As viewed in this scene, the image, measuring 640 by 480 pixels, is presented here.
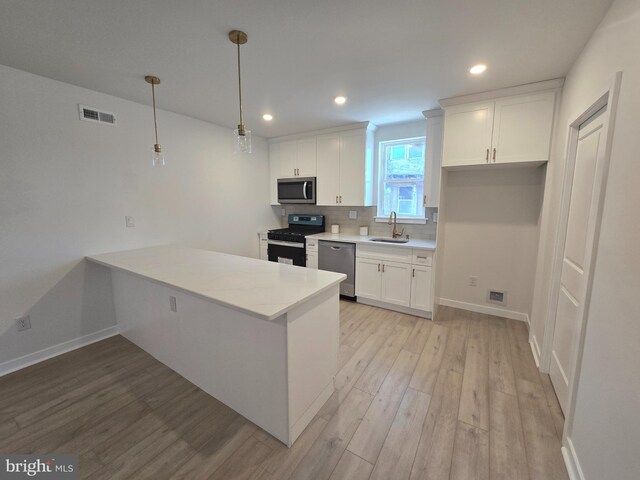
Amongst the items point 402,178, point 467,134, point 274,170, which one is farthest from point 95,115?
point 467,134

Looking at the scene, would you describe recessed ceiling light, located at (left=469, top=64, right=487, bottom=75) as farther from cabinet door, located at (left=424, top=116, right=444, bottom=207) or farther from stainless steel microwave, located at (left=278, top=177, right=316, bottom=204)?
stainless steel microwave, located at (left=278, top=177, right=316, bottom=204)

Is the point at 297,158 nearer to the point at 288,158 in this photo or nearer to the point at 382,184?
the point at 288,158

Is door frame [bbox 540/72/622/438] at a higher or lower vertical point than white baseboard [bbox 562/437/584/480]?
higher

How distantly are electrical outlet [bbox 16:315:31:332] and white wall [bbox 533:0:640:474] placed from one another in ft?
12.7

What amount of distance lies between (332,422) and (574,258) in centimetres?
198

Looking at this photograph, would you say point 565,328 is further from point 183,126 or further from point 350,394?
point 183,126

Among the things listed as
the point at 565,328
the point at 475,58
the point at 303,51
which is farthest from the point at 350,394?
the point at 475,58

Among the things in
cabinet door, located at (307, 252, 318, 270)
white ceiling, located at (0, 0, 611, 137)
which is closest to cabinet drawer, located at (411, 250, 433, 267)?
cabinet door, located at (307, 252, 318, 270)

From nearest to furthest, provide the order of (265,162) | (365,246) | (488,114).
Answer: (488,114), (365,246), (265,162)

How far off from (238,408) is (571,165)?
2944 mm

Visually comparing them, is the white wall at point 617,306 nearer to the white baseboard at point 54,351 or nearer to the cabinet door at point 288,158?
the cabinet door at point 288,158

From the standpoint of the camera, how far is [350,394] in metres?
1.96

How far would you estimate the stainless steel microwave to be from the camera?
4137 millimetres

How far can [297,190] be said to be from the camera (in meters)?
4.26
